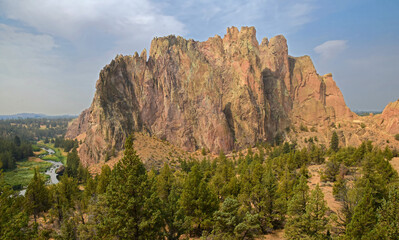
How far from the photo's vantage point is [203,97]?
355ft

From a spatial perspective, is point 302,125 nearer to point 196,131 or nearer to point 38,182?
point 196,131

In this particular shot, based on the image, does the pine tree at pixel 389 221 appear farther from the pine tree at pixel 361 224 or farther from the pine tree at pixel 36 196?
the pine tree at pixel 36 196

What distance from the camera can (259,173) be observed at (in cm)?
3247

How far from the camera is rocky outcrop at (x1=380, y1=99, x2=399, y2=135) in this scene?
88.5 m

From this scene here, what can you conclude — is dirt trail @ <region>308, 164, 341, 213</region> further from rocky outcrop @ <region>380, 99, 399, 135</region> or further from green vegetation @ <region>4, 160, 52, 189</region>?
green vegetation @ <region>4, 160, 52, 189</region>

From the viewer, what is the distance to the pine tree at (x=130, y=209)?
16.2 meters

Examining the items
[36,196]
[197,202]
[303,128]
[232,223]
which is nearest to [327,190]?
[197,202]

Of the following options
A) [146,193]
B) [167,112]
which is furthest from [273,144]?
[146,193]

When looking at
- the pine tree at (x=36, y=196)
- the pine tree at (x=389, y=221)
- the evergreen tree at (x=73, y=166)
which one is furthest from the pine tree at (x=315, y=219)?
the evergreen tree at (x=73, y=166)

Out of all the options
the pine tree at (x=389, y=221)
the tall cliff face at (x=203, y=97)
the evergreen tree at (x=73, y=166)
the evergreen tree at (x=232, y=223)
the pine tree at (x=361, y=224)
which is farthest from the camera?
the tall cliff face at (x=203, y=97)

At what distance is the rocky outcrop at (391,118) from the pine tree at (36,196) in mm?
124572

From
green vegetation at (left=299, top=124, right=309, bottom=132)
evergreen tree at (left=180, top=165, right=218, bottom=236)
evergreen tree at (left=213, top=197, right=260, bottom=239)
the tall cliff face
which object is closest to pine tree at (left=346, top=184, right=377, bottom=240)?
evergreen tree at (left=213, top=197, right=260, bottom=239)

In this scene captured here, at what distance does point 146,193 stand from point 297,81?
129306 mm

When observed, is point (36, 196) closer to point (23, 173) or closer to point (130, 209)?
point (130, 209)
